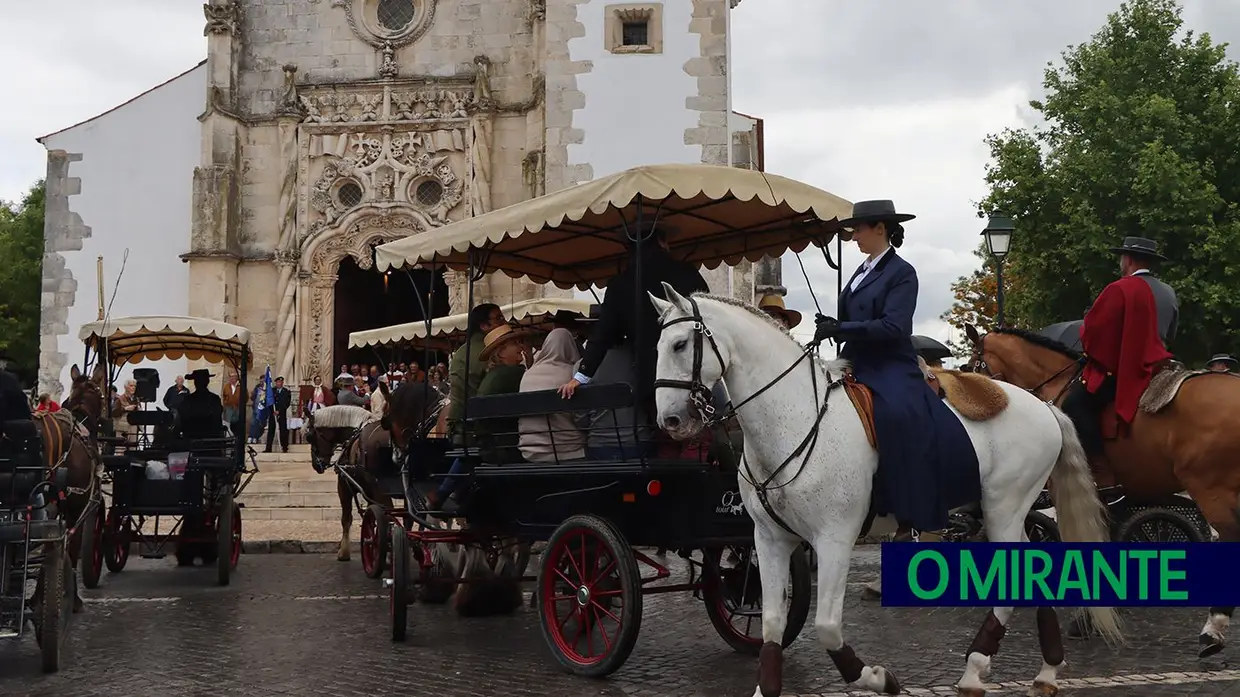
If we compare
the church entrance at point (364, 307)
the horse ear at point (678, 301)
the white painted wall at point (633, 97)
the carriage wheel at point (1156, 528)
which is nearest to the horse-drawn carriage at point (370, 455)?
the horse ear at point (678, 301)

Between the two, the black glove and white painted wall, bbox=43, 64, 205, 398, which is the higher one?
white painted wall, bbox=43, 64, 205, 398

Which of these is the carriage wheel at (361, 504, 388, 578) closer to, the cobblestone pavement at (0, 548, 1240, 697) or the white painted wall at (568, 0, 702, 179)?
the cobblestone pavement at (0, 548, 1240, 697)

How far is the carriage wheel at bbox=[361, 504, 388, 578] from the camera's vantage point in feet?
36.3

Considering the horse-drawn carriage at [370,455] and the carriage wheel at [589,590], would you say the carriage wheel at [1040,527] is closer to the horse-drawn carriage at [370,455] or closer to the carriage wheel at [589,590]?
the carriage wheel at [589,590]

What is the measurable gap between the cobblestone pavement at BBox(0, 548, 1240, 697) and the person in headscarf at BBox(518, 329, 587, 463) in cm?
125

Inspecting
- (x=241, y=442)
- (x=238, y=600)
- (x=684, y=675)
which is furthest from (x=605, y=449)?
(x=241, y=442)

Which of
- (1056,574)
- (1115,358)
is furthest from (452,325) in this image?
(1056,574)

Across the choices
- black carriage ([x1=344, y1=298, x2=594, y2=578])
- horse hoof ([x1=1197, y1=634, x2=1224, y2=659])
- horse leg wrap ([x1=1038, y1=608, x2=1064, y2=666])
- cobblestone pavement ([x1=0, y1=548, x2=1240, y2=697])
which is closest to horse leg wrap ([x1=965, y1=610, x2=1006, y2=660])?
horse leg wrap ([x1=1038, y1=608, x2=1064, y2=666])

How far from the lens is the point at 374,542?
1189 centimetres

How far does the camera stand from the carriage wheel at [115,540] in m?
12.4

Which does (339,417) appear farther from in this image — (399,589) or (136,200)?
(136,200)

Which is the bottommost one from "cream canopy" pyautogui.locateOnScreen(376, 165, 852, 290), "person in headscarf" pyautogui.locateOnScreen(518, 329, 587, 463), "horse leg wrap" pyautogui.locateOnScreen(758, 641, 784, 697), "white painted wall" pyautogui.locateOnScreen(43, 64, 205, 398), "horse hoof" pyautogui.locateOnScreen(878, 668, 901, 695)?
"horse hoof" pyautogui.locateOnScreen(878, 668, 901, 695)

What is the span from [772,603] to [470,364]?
370 centimetres

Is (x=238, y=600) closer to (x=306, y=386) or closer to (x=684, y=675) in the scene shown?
(x=684, y=675)
